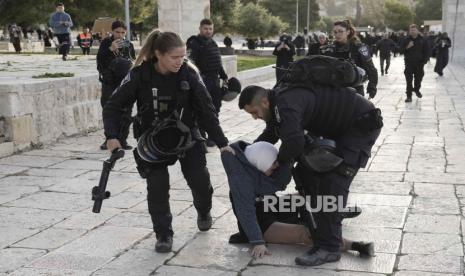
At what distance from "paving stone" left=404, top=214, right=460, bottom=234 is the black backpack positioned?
1.50m

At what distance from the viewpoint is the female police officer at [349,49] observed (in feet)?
25.2

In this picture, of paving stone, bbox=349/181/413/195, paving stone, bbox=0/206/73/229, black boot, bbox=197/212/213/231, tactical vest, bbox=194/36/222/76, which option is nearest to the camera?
black boot, bbox=197/212/213/231

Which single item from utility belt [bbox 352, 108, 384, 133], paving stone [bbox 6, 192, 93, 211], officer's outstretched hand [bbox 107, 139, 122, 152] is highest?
utility belt [bbox 352, 108, 384, 133]

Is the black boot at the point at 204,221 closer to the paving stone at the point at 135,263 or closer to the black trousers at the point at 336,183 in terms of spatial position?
the paving stone at the point at 135,263

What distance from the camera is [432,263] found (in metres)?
4.23

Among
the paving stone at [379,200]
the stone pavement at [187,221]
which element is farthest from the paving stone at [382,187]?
the paving stone at [379,200]

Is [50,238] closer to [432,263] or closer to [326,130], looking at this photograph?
[326,130]

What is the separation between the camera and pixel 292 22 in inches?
2980

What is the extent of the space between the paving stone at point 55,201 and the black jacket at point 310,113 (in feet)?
7.74

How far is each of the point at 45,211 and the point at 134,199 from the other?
0.79 m

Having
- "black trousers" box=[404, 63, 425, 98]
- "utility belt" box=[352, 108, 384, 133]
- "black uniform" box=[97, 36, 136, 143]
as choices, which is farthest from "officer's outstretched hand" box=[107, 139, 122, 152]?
"black trousers" box=[404, 63, 425, 98]

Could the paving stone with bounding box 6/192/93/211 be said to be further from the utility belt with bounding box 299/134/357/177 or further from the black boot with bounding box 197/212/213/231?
the utility belt with bounding box 299/134/357/177

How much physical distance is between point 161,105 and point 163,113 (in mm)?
56

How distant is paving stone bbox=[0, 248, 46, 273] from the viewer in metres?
4.27
